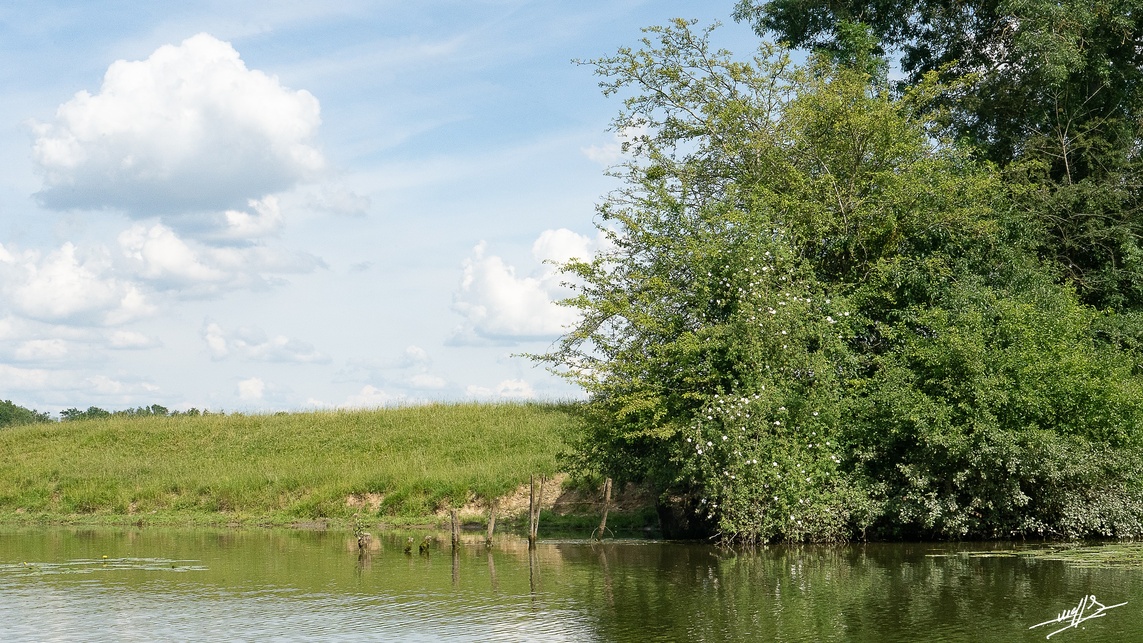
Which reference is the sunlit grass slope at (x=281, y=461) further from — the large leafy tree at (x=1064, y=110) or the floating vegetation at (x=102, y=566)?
the large leafy tree at (x=1064, y=110)

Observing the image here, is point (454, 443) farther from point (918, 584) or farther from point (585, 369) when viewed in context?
point (918, 584)

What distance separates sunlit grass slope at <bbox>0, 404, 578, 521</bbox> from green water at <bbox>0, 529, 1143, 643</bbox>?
903cm

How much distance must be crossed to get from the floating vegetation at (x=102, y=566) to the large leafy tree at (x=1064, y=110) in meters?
22.9

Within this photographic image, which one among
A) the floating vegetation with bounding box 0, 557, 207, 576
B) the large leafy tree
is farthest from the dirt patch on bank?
the large leafy tree

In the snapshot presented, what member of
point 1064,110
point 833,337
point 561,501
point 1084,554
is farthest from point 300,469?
point 1064,110

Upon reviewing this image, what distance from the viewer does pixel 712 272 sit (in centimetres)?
2427

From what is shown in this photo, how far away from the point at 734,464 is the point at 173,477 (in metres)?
24.3

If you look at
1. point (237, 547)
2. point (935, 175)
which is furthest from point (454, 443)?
point (935, 175)

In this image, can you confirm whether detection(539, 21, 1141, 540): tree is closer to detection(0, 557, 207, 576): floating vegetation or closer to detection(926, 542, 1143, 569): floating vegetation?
detection(926, 542, 1143, 569): floating vegetation

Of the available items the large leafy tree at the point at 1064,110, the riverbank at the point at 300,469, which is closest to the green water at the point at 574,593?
the riverbank at the point at 300,469

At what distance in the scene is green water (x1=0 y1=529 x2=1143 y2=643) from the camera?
1348 centimetres

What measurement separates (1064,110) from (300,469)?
27398mm

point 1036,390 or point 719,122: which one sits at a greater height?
point 719,122

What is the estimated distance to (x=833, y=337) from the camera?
938 inches
